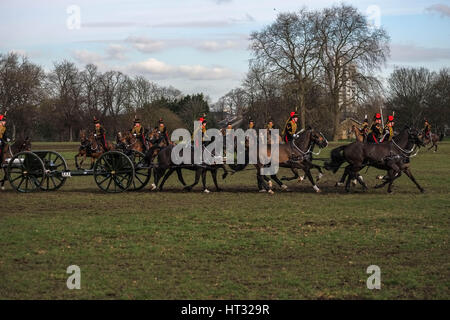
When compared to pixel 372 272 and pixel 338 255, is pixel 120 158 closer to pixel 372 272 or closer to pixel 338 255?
pixel 338 255

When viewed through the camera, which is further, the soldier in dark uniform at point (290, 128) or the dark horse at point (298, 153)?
the soldier in dark uniform at point (290, 128)

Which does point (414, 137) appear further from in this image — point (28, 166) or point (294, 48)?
point (294, 48)

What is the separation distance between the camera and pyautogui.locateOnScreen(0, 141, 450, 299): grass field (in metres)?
6.41

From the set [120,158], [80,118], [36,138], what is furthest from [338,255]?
[36,138]

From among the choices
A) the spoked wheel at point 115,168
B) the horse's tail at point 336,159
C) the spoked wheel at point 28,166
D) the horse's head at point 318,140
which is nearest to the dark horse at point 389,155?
the horse's tail at point 336,159

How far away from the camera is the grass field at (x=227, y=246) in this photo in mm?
6414

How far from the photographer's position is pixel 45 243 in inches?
347

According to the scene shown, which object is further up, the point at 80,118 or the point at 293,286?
the point at 80,118

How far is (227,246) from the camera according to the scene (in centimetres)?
859

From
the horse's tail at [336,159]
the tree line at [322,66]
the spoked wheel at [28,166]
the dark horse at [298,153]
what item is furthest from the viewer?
the tree line at [322,66]

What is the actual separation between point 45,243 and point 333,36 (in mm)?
46530

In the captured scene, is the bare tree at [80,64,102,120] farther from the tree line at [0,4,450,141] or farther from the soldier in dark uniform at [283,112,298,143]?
the soldier in dark uniform at [283,112,298,143]

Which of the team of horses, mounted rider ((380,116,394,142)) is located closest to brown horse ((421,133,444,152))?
mounted rider ((380,116,394,142))

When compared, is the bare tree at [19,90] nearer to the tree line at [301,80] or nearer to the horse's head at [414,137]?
the tree line at [301,80]
